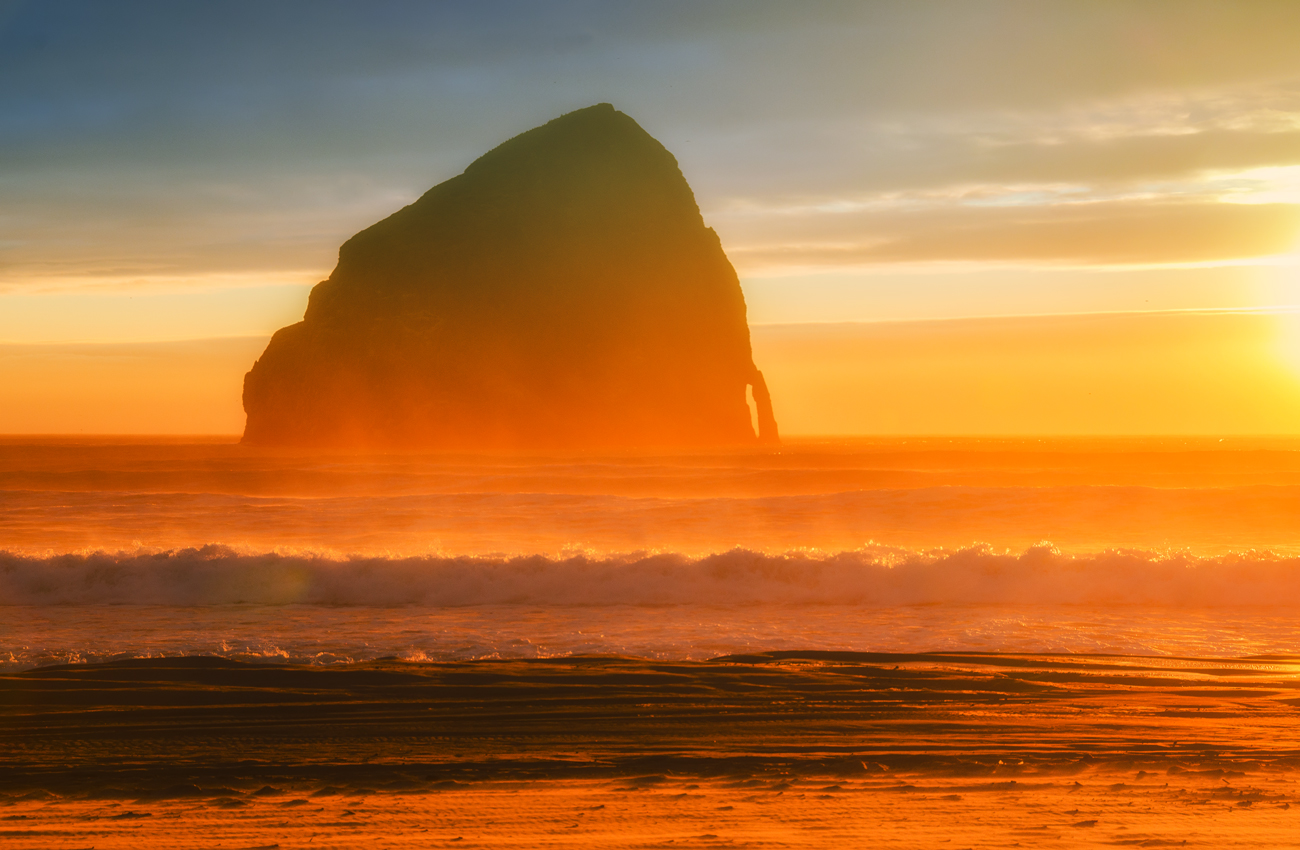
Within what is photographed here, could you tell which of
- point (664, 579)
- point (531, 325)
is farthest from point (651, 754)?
point (531, 325)

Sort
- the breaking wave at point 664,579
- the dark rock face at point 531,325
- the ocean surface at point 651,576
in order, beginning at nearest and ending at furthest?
the ocean surface at point 651,576 → the breaking wave at point 664,579 → the dark rock face at point 531,325

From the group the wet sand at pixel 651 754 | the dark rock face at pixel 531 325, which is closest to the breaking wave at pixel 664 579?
the wet sand at pixel 651 754

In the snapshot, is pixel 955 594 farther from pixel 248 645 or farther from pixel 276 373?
pixel 276 373

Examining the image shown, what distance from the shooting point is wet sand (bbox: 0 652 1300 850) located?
16.4ft

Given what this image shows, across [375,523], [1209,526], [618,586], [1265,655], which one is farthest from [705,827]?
[1209,526]

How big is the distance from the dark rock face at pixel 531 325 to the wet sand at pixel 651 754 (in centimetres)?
8124

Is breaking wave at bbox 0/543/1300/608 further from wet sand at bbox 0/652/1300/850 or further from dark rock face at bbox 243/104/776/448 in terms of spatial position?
dark rock face at bbox 243/104/776/448

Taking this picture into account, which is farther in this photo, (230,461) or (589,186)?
(589,186)

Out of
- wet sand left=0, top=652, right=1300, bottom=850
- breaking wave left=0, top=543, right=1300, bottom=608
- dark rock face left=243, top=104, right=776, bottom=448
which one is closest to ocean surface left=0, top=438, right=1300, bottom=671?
breaking wave left=0, top=543, right=1300, bottom=608

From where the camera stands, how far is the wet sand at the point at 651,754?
5.00 m

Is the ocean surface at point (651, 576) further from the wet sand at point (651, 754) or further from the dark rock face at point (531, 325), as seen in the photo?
the dark rock face at point (531, 325)

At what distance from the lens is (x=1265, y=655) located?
10.1 m

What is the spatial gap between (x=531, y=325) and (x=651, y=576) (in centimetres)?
8297

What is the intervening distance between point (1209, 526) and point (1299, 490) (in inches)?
230
